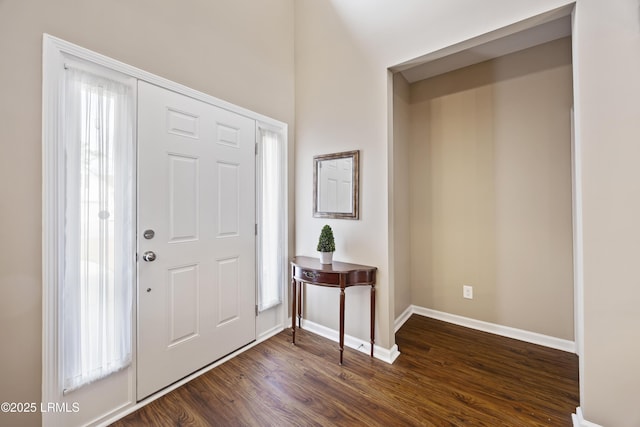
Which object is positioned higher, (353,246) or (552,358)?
(353,246)

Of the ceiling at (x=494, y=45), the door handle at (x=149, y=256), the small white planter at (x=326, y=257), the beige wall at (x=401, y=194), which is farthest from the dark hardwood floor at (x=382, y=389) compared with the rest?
the ceiling at (x=494, y=45)

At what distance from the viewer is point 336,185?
2473mm

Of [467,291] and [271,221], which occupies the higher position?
[271,221]

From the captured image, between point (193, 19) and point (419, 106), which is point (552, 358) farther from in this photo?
point (193, 19)

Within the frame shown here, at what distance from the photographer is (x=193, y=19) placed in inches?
76.3

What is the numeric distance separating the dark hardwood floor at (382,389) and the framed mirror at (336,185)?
50.4 inches

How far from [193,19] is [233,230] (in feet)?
5.53

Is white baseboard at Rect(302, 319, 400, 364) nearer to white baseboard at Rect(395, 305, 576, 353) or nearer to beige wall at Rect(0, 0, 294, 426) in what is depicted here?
white baseboard at Rect(395, 305, 576, 353)

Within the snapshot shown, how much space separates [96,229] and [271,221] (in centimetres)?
138

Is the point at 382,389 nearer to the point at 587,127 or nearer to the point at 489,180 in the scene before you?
the point at 587,127

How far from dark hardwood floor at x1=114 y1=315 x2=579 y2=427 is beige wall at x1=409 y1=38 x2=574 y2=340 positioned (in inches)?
20.3

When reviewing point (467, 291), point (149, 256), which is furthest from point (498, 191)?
point (149, 256)

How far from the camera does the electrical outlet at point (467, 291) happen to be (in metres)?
A: 2.71

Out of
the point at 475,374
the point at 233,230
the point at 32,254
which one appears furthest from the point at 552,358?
the point at 32,254
